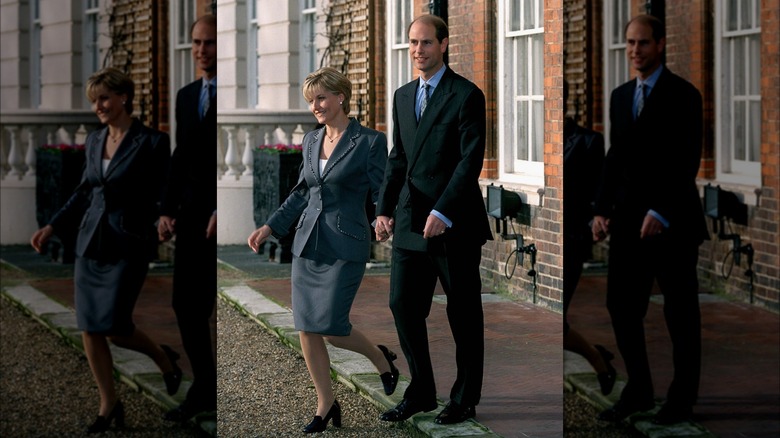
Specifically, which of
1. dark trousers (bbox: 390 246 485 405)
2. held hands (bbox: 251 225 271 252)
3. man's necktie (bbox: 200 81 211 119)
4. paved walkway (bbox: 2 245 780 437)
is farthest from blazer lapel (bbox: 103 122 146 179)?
dark trousers (bbox: 390 246 485 405)

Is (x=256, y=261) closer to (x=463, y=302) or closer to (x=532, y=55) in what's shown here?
(x=463, y=302)

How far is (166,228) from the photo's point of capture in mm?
3430

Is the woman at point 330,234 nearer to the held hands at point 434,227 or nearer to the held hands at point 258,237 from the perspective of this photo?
the held hands at point 258,237

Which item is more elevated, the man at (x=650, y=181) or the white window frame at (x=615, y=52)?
the white window frame at (x=615, y=52)

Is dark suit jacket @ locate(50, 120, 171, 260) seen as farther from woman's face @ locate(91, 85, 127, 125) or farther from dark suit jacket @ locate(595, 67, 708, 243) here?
dark suit jacket @ locate(595, 67, 708, 243)

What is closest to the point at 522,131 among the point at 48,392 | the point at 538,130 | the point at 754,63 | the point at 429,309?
the point at 538,130

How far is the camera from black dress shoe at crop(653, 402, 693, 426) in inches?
131

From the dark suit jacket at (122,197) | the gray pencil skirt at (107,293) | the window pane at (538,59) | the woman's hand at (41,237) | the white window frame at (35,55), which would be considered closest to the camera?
the window pane at (538,59)

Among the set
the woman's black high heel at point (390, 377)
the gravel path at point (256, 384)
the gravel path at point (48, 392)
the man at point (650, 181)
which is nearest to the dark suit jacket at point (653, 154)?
the man at point (650, 181)

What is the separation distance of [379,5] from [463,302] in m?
0.81

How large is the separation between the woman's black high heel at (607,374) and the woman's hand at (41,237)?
5.60ft

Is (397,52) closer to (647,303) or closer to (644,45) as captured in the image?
(644,45)

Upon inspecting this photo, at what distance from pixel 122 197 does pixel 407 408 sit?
105cm

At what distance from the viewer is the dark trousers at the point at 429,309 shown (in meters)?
3.04
